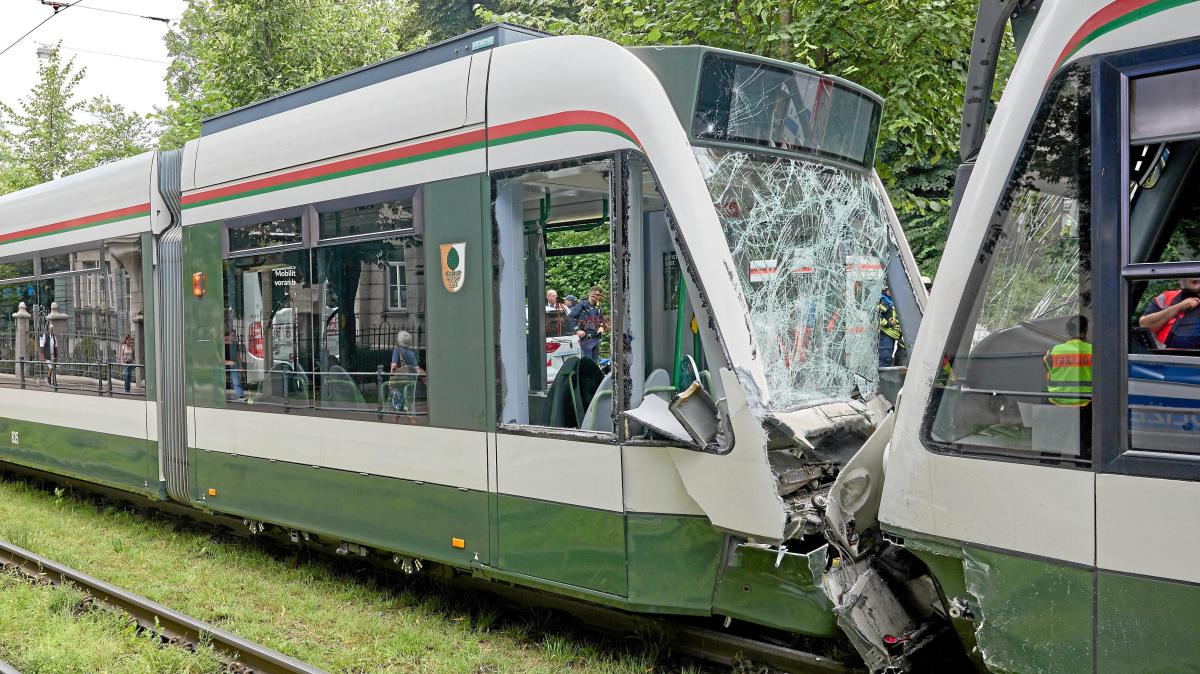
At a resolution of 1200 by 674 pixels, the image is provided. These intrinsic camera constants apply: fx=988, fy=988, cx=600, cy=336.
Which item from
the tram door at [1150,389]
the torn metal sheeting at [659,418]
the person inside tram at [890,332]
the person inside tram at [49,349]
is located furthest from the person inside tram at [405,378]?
the person inside tram at [49,349]

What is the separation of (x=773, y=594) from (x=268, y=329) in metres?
4.33

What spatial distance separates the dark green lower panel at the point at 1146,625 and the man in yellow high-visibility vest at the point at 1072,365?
589mm

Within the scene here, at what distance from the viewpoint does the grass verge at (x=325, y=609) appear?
18.0ft

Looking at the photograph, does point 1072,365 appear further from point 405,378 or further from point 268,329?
point 268,329

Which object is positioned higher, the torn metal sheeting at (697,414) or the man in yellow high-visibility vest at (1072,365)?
the man in yellow high-visibility vest at (1072,365)

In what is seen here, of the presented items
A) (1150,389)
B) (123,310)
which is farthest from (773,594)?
(123,310)

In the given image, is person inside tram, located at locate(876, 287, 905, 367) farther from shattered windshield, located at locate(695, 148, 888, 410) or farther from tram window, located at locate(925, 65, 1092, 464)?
tram window, located at locate(925, 65, 1092, 464)

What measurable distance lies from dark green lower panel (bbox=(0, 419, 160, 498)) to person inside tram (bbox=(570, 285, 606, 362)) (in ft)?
15.8

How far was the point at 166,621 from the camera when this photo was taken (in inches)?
250

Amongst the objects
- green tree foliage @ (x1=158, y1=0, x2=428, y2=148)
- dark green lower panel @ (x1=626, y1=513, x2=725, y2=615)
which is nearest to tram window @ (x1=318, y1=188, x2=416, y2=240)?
dark green lower panel @ (x1=626, y1=513, x2=725, y2=615)

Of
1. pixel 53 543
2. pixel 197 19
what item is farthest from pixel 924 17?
pixel 197 19

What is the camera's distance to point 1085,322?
10.7ft

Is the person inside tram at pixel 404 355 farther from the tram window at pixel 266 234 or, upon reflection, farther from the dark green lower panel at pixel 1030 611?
the dark green lower panel at pixel 1030 611

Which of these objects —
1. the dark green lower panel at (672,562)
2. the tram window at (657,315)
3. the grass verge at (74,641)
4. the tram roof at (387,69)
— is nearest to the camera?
the dark green lower panel at (672,562)
